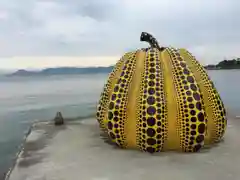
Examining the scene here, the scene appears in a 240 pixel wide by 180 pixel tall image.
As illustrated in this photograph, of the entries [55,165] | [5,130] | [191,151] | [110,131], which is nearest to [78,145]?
[110,131]

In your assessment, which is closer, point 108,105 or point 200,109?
point 200,109

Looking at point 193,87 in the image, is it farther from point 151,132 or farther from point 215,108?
point 151,132

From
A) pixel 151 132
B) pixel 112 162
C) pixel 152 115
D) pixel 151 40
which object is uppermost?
pixel 151 40

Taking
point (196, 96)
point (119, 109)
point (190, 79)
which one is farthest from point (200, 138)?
point (119, 109)

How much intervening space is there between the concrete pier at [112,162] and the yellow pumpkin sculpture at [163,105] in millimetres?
262

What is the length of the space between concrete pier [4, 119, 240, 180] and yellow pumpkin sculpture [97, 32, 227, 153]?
262 mm

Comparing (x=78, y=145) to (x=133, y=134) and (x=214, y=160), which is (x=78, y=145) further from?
(x=214, y=160)

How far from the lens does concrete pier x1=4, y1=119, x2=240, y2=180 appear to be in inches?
273

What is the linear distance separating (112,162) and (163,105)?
142 centimetres

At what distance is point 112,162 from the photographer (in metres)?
7.65

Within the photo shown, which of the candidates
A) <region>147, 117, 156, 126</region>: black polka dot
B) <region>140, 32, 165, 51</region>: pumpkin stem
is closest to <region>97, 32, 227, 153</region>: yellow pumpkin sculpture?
<region>147, 117, 156, 126</region>: black polka dot

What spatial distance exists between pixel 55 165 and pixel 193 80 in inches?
119

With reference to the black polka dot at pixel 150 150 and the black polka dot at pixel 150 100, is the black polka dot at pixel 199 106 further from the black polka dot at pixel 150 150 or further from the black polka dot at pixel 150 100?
the black polka dot at pixel 150 150

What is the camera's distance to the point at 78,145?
9.09m
